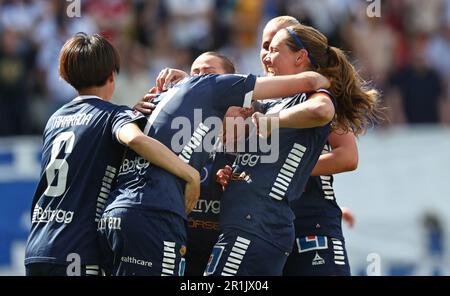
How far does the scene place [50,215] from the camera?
5367mm

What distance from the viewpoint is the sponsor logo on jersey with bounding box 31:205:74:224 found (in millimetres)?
5316

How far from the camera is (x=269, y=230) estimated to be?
17.4 ft

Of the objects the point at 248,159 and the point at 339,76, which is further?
the point at 339,76

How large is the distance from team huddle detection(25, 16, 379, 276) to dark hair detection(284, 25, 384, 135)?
0.06 ft

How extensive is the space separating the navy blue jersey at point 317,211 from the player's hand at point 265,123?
764mm

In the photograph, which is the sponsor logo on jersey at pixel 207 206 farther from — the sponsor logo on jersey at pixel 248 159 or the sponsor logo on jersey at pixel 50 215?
the sponsor logo on jersey at pixel 50 215

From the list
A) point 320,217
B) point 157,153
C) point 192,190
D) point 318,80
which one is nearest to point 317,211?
point 320,217

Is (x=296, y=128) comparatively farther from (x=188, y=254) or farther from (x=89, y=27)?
(x=89, y=27)

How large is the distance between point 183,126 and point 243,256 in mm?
748

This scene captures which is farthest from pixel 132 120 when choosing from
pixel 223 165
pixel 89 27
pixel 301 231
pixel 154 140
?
pixel 89 27

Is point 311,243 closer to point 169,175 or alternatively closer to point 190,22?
point 169,175

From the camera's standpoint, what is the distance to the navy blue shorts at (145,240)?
506 cm

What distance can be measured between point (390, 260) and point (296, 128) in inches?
277

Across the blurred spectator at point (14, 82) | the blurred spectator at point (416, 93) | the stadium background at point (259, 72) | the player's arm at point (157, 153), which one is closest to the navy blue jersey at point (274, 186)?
the player's arm at point (157, 153)
